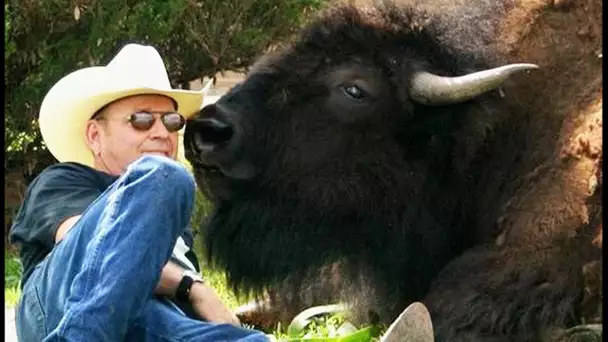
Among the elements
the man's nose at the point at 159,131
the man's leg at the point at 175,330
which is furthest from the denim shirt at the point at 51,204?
the man's leg at the point at 175,330

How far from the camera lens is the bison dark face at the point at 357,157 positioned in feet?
16.7

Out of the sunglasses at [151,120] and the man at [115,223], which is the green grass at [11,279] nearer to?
the man at [115,223]

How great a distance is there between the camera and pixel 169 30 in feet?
33.6

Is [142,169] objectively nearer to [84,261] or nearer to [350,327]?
[84,261]

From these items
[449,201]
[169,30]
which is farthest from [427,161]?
[169,30]

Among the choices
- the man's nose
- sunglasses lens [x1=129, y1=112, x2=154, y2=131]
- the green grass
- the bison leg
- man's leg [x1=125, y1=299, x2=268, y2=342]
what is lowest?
the green grass

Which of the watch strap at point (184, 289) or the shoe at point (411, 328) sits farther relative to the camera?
the watch strap at point (184, 289)

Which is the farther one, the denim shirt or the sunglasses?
the sunglasses

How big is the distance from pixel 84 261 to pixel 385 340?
993mm

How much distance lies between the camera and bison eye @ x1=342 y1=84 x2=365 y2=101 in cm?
518

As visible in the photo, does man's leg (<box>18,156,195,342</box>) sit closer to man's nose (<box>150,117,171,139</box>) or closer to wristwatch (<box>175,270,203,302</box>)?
wristwatch (<box>175,270,203,302</box>)

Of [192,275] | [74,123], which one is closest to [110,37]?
[74,123]

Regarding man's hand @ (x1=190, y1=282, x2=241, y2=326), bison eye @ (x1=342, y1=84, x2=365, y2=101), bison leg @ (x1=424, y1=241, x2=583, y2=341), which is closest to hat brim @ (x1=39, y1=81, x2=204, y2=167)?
man's hand @ (x1=190, y1=282, x2=241, y2=326)

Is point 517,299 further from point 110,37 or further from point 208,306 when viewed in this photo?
Result: point 110,37
